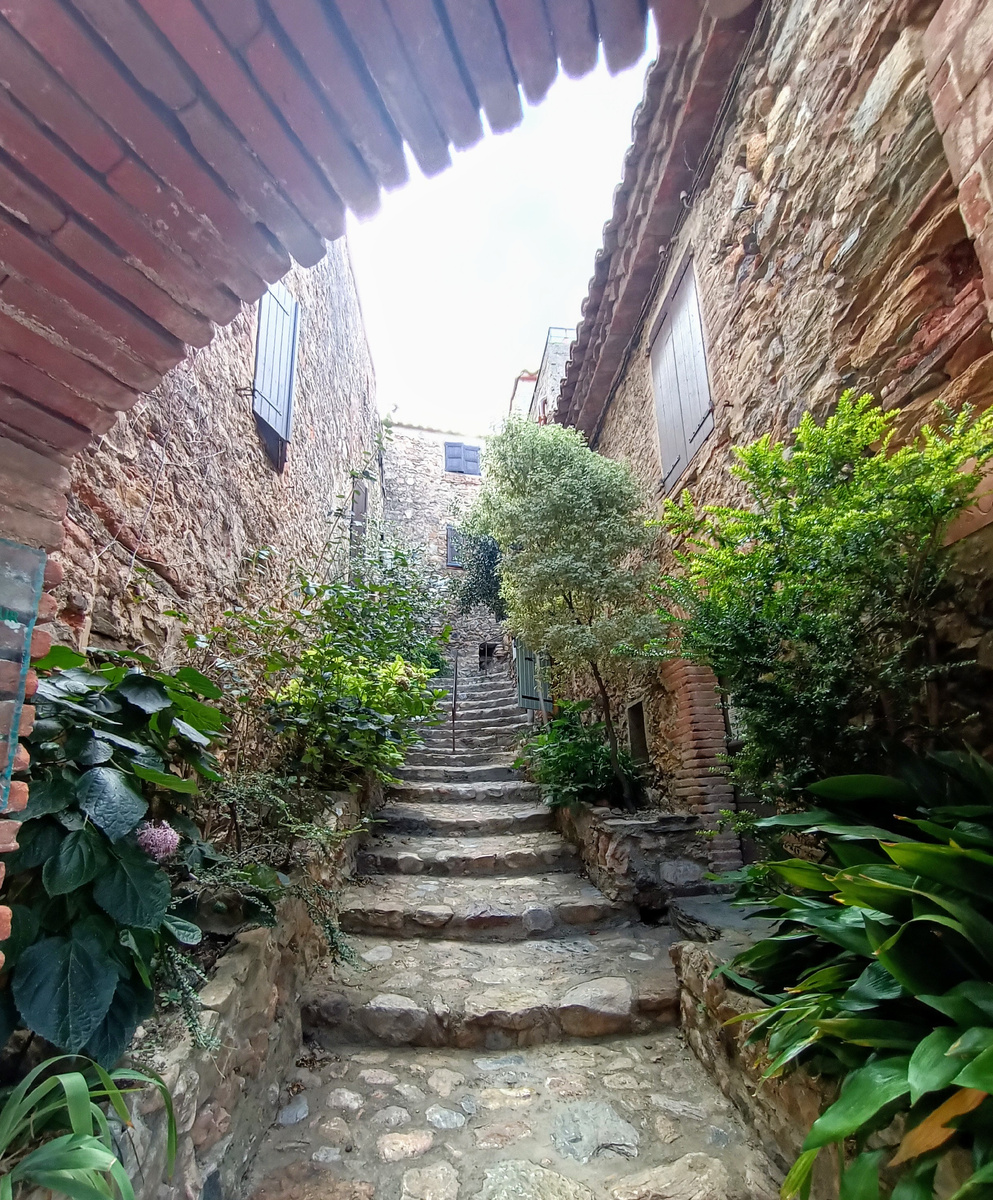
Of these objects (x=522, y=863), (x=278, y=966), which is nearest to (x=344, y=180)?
(x=278, y=966)

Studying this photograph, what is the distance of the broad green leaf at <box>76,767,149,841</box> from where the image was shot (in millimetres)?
1353

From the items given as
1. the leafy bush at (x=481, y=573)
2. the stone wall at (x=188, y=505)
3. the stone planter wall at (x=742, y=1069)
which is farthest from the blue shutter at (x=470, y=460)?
the stone planter wall at (x=742, y=1069)

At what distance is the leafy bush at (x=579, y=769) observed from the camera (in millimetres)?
4629

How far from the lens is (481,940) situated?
135 inches

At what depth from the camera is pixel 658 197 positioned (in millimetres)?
4469

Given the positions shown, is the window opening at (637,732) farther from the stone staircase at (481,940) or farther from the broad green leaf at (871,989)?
the broad green leaf at (871,989)

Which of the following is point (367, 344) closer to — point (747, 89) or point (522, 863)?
point (747, 89)

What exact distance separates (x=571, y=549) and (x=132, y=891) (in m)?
3.85

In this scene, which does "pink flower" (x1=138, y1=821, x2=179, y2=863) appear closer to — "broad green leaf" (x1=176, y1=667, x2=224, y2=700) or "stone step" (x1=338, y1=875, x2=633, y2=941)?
"broad green leaf" (x1=176, y1=667, x2=224, y2=700)

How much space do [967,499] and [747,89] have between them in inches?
129

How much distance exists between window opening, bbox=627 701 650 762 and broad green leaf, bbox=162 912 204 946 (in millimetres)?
4088

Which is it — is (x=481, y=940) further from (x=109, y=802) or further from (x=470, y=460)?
(x=470, y=460)

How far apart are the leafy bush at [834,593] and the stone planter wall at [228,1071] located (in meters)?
1.90

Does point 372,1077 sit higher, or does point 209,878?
point 209,878
